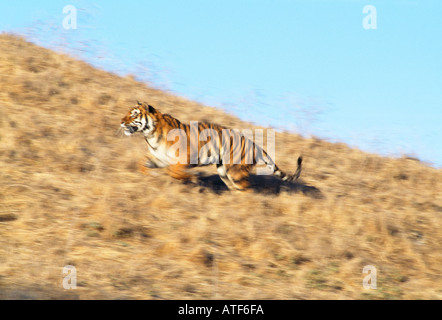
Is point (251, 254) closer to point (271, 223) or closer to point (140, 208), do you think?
point (271, 223)

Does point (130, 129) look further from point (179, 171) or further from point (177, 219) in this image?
point (177, 219)

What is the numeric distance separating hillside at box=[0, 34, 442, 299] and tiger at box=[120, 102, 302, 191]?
12.4 inches

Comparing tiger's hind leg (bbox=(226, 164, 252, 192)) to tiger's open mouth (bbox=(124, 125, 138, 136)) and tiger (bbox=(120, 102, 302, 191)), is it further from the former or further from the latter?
tiger's open mouth (bbox=(124, 125, 138, 136))

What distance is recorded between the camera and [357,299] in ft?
19.0

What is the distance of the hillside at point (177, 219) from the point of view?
578 centimetres

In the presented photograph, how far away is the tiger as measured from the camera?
843 cm

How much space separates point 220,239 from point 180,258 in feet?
2.72

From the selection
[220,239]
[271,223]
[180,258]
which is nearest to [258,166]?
[271,223]

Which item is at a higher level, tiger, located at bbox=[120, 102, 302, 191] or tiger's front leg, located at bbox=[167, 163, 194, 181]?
tiger, located at bbox=[120, 102, 302, 191]

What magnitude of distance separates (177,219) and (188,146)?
1.38m

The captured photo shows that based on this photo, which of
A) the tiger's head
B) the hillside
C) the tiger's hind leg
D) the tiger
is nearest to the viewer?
the hillside

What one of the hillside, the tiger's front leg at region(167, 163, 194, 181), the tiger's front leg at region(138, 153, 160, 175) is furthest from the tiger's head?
the hillside

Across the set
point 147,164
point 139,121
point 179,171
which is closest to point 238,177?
point 179,171

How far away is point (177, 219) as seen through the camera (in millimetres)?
7516
